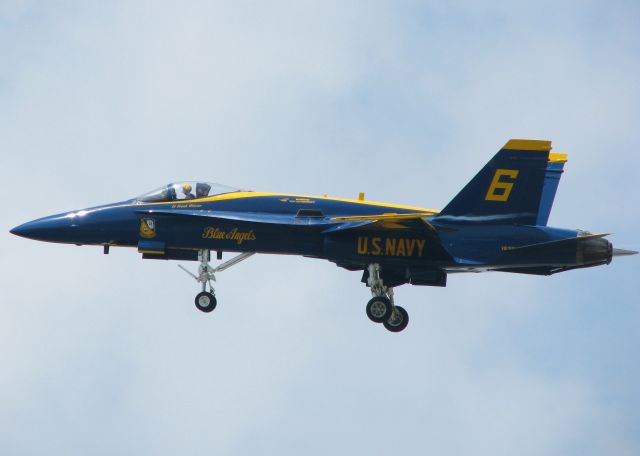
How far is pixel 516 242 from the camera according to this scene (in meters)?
34.5

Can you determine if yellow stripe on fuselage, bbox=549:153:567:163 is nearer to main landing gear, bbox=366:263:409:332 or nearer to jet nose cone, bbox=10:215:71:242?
main landing gear, bbox=366:263:409:332

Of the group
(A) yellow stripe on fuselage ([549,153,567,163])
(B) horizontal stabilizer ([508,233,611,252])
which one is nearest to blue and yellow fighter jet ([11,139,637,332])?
(B) horizontal stabilizer ([508,233,611,252])

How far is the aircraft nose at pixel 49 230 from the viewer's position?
36156 millimetres

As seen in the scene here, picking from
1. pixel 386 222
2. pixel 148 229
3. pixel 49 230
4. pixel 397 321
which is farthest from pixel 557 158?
pixel 49 230

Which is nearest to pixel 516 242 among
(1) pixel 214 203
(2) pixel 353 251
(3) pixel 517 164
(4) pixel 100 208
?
(3) pixel 517 164

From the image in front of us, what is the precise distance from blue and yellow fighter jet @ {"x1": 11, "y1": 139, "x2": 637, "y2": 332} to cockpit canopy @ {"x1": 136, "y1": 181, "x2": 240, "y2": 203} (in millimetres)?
26

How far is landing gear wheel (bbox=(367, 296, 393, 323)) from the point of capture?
3581cm

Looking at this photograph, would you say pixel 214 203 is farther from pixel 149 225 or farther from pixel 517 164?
pixel 517 164

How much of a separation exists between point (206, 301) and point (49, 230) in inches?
177

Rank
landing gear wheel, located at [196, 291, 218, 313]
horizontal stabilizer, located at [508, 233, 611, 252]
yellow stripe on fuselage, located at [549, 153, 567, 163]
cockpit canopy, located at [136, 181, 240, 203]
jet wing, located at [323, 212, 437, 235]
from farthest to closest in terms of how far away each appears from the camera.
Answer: yellow stripe on fuselage, located at [549, 153, 567, 163] < cockpit canopy, located at [136, 181, 240, 203] < landing gear wheel, located at [196, 291, 218, 313] < horizontal stabilizer, located at [508, 233, 611, 252] < jet wing, located at [323, 212, 437, 235]

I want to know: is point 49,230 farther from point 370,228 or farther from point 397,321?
point 397,321

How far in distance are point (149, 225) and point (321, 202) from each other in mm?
4430

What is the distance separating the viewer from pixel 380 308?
35812 mm

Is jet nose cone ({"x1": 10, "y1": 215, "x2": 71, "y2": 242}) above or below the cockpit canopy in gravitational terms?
below
